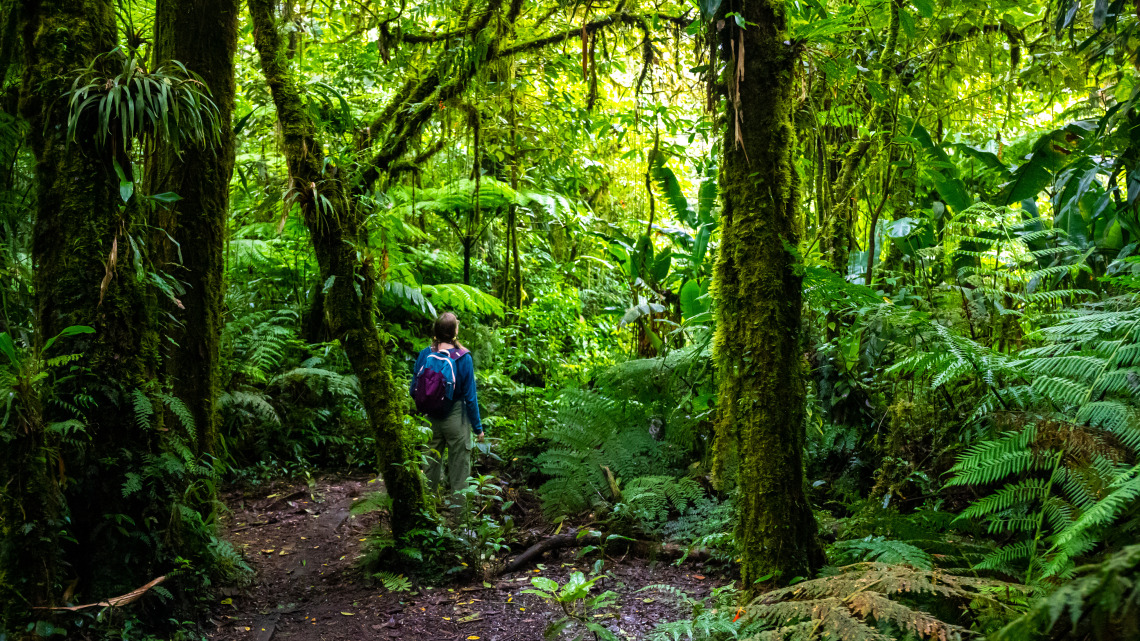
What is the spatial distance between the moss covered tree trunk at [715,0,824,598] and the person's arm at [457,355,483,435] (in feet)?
8.77

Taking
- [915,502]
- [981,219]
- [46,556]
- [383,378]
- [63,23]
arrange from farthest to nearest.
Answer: [383,378], [981,219], [915,502], [63,23], [46,556]

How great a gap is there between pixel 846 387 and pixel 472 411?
2.77m

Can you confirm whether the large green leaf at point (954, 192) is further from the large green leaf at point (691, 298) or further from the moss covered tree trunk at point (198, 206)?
the moss covered tree trunk at point (198, 206)

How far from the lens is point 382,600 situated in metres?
4.00

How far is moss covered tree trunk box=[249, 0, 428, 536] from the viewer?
419 centimetres

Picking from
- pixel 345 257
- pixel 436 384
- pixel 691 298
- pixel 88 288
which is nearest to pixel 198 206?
pixel 345 257

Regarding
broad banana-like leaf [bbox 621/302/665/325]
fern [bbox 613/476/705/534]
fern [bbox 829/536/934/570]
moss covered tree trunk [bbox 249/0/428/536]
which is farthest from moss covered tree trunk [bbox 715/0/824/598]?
broad banana-like leaf [bbox 621/302/665/325]

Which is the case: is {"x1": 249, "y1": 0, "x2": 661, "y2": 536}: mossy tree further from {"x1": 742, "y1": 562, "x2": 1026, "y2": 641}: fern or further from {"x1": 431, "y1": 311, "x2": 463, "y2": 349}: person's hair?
{"x1": 742, "y1": 562, "x2": 1026, "y2": 641}: fern

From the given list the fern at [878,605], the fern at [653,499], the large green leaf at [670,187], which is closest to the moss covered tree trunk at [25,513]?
the fern at [878,605]

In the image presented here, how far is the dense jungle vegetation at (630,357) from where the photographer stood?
2506 millimetres

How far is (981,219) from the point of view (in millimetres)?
4074

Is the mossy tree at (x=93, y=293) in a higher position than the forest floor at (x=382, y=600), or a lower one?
higher

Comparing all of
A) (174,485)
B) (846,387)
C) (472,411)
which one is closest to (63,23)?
(174,485)

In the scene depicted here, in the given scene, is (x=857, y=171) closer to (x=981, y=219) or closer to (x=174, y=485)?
(x=981, y=219)
